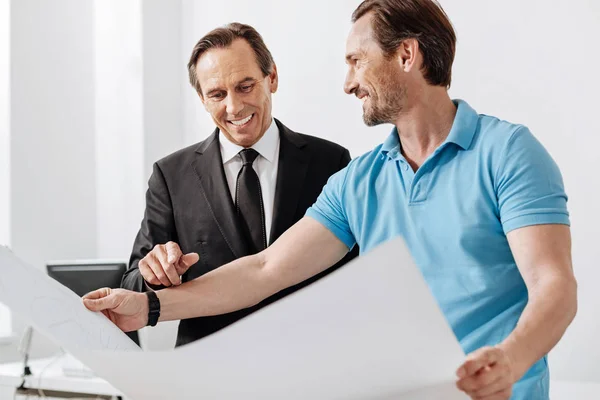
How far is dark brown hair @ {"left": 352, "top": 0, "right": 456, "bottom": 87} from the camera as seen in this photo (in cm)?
124

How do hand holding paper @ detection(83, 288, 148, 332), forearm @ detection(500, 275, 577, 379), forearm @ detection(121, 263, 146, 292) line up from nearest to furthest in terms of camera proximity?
1. forearm @ detection(500, 275, 577, 379)
2. hand holding paper @ detection(83, 288, 148, 332)
3. forearm @ detection(121, 263, 146, 292)

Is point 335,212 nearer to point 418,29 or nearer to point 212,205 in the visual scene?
point 418,29

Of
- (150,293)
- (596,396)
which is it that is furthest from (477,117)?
(596,396)

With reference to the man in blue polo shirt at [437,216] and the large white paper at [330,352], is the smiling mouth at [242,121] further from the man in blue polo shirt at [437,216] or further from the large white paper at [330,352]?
the large white paper at [330,352]

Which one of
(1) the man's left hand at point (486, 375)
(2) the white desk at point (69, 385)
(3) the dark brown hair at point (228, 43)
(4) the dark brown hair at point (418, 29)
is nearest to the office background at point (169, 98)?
(2) the white desk at point (69, 385)

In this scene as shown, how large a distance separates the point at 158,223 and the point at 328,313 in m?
1.22

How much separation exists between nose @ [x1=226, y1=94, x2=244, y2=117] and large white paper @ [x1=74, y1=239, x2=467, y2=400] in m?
1.08

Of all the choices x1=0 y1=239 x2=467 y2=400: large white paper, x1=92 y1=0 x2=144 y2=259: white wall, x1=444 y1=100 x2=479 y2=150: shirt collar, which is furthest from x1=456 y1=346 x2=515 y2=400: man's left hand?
x1=92 y1=0 x2=144 y2=259: white wall

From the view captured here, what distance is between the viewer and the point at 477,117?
1.18 m

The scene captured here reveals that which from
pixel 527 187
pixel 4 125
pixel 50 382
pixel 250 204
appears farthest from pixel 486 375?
pixel 4 125

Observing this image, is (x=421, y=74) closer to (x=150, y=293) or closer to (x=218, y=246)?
(x=150, y=293)

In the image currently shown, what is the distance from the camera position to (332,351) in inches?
25.8

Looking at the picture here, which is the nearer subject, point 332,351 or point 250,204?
point 332,351

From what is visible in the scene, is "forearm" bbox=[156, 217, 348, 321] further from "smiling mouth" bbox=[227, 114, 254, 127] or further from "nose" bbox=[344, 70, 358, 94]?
"smiling mouth" bbox=[227, 114, 254, 127]
